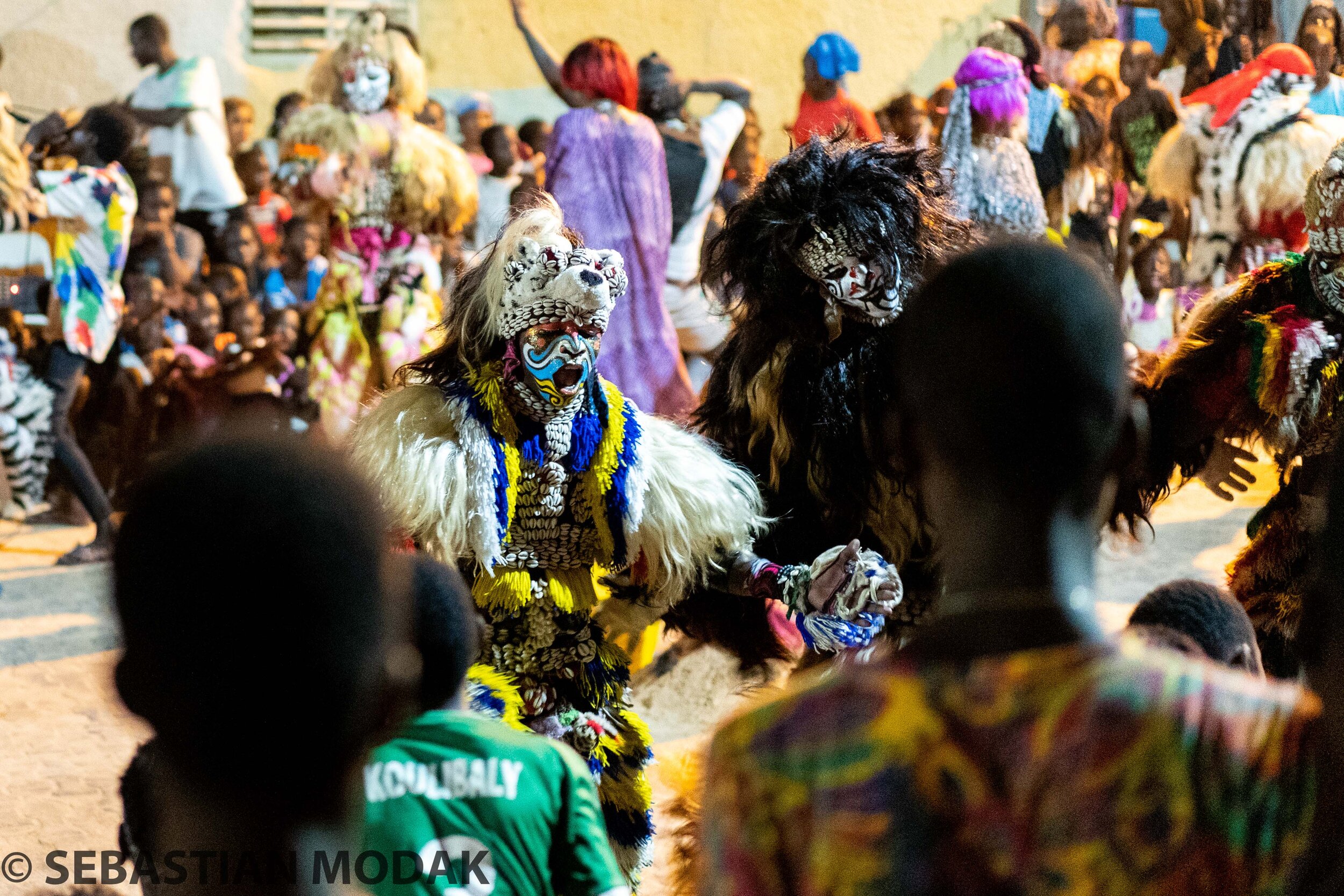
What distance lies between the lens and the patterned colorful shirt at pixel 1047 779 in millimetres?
1250

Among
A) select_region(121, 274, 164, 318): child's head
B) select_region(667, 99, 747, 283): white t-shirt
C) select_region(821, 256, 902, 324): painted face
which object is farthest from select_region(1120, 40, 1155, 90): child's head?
select_region(821, 256, 902, 324): painted face

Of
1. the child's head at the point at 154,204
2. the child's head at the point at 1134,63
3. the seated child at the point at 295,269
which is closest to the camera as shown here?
the child's head at the point at 154,204

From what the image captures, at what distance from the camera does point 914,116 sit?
9953 millimetres

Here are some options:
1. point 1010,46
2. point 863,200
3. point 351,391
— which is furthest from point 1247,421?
point 1010,46

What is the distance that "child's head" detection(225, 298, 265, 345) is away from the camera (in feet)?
26.6

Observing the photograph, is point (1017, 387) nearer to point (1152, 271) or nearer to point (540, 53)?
point (540, 53)

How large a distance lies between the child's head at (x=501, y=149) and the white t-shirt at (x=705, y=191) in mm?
2539

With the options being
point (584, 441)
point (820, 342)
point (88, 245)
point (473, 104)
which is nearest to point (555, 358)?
point (584, 441)

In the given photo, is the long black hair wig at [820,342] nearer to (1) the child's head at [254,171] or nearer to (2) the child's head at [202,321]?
(2) the child's head at [202,321]

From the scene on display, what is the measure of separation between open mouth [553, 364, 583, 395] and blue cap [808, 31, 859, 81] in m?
6.15

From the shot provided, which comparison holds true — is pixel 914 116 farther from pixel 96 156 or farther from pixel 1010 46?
pixel 96 156

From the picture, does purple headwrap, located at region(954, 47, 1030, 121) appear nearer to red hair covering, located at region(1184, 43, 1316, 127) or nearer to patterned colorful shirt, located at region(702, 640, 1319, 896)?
red hair covering, located at region(1184, 43, 1316, 127)

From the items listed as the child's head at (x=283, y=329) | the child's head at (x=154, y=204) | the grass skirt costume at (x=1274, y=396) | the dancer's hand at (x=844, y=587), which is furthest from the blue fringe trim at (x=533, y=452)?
the child's head at (x=154, y=204)

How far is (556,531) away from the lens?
2.84 meters
